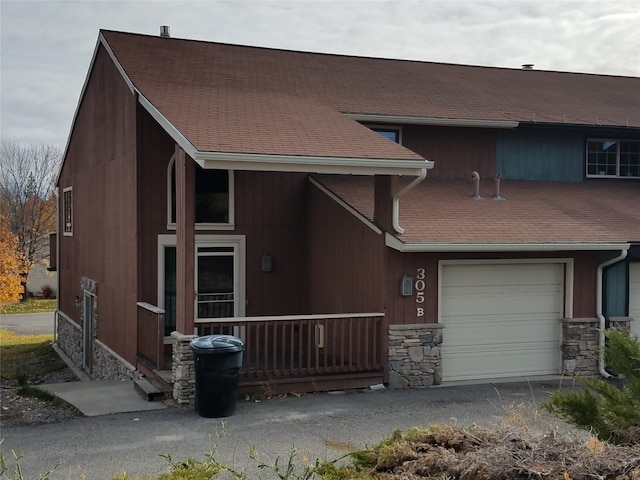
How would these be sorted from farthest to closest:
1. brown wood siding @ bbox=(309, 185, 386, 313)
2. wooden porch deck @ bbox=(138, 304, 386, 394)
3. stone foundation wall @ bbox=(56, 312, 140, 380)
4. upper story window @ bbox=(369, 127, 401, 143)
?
upper story window @ bbox=(369, 127, 401, 143) < stone foundation wall @ bbox=(56, 312, 140, 380) < brown wood siding @ bbox=(309, 185, 386, 313) < wooden porch deck @ bbox=(138, 304, 386, 394)

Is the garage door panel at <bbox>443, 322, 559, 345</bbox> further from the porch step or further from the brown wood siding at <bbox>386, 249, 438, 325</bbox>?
the porch step

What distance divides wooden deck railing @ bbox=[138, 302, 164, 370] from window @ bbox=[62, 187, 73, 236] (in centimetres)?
775

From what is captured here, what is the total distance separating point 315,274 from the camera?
41.7 feet

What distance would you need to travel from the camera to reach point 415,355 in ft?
34.7

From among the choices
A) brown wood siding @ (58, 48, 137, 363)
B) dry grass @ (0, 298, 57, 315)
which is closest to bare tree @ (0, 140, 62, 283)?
dry grass @ (0, 298, 57, 315)

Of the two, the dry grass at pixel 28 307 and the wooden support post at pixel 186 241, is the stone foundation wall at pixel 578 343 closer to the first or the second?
the wooden support post at pixel 186 241

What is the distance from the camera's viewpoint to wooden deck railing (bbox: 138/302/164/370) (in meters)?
10.7

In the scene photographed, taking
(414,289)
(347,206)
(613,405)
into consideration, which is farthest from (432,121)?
(613,405)

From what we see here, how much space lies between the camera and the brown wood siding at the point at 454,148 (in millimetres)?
13656

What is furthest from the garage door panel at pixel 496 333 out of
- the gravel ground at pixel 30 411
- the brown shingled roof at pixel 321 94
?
the gravel ground at pixel 30 411

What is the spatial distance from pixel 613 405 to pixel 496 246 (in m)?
5.02

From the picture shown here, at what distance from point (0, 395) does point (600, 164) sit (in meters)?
12.7

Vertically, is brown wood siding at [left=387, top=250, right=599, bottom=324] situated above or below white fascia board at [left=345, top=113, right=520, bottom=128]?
below

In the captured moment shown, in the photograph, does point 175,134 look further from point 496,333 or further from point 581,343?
point 581,343
